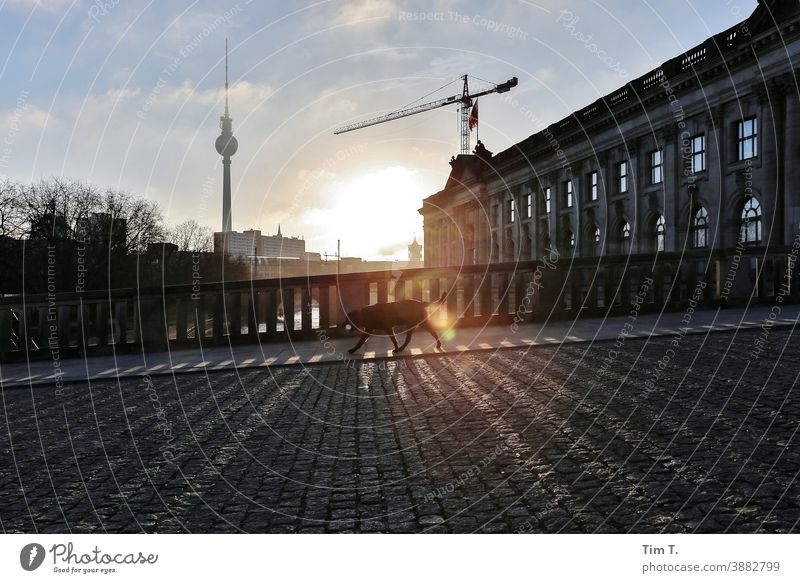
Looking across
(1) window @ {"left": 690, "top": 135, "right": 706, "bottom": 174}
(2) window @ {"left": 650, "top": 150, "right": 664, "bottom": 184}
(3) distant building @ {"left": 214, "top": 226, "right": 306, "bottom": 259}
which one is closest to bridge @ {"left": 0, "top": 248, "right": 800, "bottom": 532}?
(1) window @ {"left": 690, "top": 135, "right": 706, "bottom": 174}

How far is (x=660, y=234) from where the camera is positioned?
140 feet

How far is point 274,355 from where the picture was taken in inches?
420

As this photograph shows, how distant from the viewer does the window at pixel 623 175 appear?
46.3 meters

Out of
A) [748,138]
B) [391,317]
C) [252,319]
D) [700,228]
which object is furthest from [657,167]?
[391,317]

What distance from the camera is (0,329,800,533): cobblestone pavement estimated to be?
3.28 metres

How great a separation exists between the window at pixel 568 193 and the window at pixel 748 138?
18605mm

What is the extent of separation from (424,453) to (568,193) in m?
53.3

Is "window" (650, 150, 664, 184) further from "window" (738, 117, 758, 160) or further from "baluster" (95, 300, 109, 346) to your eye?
"baluster" (95, 300, 109, 346)

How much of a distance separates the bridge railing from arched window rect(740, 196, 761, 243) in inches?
711

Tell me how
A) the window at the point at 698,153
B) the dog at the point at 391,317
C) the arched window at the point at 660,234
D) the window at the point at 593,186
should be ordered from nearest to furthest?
the dog at the point at 391,317
the window at the point at 698,153
the arched window at the point at 660,234
the window at the point at 593,186

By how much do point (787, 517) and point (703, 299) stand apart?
14591mm

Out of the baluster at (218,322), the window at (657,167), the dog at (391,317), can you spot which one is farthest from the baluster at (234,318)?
the window at (657,167)

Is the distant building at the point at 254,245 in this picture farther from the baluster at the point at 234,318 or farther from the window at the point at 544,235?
the baluster at the point at 234,318
